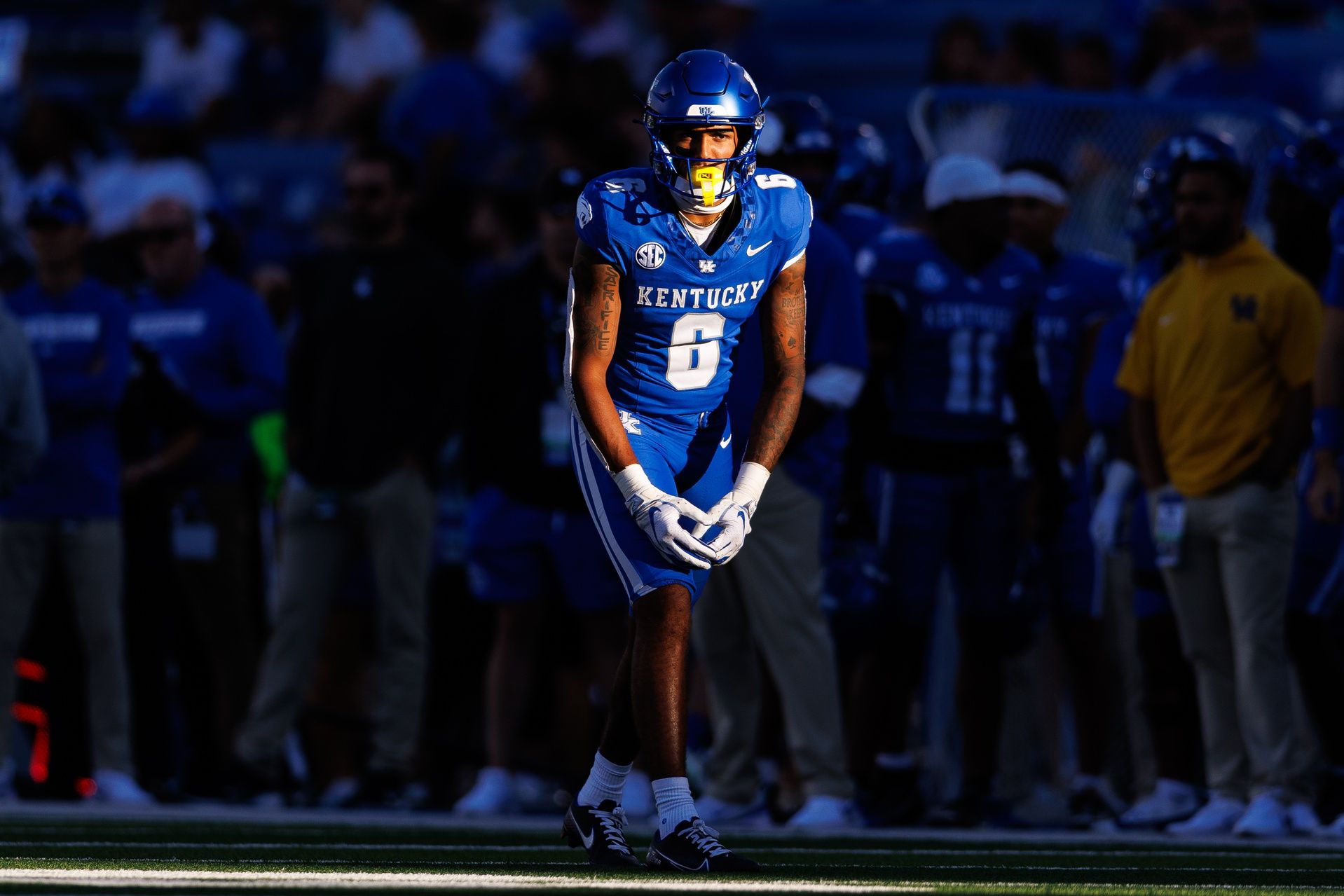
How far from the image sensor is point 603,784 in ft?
20.3

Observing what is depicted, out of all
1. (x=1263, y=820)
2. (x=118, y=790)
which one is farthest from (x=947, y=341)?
(x=118, y=790)

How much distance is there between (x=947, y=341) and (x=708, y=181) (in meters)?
2.86

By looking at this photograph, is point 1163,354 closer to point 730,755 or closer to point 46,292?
point 730,755

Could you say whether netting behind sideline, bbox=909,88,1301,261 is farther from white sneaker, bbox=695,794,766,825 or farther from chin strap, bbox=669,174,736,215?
chin strap, bbox=669,174,736,215

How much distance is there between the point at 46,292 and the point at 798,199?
454cm

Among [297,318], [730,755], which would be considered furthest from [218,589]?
[730,755]

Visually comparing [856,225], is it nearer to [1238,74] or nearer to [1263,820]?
[1263,820]

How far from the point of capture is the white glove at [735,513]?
19.2 ft

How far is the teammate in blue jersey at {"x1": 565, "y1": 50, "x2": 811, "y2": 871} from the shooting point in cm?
588

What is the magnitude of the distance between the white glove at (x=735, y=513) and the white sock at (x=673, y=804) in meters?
0.54

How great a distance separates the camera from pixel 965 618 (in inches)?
340

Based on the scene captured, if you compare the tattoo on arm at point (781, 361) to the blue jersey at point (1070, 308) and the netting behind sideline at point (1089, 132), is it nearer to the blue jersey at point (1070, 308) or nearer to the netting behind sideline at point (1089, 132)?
the blue jersey at point (1070, 308)

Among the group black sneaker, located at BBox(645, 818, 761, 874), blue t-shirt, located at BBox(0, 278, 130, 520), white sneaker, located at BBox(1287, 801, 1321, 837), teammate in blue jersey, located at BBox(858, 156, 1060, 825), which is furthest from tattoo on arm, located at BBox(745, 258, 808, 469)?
blue t-shirt, located at BBox(0, 278, 130, 520)

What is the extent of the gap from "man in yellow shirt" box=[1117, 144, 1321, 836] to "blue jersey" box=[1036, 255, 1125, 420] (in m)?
0.84
